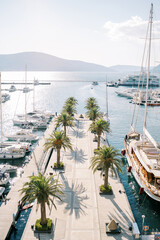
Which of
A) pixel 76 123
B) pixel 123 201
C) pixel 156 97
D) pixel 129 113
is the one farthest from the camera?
pixel 156 97

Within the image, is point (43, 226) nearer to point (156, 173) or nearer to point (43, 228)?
point (43, 228)

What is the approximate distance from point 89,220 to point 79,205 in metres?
3.24

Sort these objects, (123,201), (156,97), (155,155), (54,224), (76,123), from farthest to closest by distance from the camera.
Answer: (156,97)
(76,123)
(155,155)
(123,201)
(54,224)

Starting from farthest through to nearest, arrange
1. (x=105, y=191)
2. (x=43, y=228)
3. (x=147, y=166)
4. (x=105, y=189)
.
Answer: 1. (x=147, y=166)
2. (x=105, y=189)
3. (x=105, y=191)
4. (x=43, y=228)

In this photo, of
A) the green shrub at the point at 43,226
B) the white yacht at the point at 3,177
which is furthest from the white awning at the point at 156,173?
the white yacht at the point at 3,177

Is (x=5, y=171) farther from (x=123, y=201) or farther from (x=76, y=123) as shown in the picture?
(x=76, y=123)

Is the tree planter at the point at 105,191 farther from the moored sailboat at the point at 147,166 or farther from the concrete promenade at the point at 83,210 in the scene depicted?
the moored sailboat at the point at 147,166

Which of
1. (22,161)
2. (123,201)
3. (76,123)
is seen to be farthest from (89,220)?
(76,123)

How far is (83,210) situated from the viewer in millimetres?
28656

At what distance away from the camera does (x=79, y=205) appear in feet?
97.4

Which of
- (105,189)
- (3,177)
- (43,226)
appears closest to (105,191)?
(105,189)

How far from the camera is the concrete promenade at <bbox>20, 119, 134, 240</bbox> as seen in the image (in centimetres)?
2448

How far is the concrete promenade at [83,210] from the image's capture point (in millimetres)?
24484

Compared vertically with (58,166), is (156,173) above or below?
above
